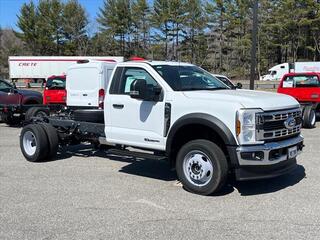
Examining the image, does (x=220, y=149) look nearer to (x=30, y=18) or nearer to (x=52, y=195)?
(x=52, y=195)

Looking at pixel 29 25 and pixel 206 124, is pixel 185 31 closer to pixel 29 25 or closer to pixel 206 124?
pixel 29 25

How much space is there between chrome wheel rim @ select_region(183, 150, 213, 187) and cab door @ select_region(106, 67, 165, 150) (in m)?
0.58

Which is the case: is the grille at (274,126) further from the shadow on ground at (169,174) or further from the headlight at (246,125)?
the shadow on ground at (169,174)

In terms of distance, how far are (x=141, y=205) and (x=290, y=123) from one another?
2527 millimetres

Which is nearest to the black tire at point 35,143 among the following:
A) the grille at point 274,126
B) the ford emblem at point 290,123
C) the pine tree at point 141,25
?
the grille at point 274,126

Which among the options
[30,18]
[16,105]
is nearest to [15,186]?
[16,105]

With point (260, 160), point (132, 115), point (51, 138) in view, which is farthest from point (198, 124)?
point (51, 138)

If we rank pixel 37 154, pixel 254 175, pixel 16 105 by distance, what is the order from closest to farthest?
pixel 254 175, pixel 37 154, pixel 16 105

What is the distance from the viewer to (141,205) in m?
6.20

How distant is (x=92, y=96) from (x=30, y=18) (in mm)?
73927

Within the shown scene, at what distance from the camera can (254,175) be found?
6285 millimetres

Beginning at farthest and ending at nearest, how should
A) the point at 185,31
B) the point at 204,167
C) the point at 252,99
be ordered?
the point at 185,31 → the point at 204,167 → the point at 252,99

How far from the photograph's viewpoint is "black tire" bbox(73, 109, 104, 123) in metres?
8.53

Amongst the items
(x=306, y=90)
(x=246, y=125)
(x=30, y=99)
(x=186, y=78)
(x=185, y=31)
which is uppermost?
(x=185, y=31)
